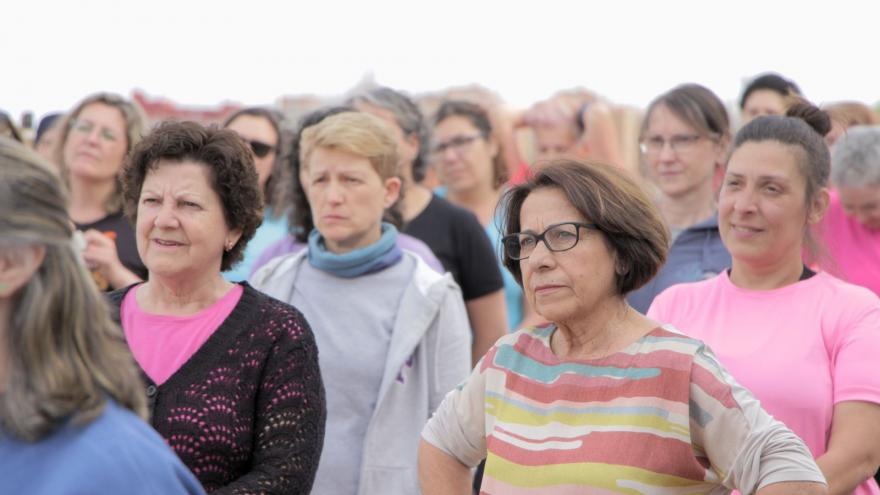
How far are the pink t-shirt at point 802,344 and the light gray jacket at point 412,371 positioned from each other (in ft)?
2.89

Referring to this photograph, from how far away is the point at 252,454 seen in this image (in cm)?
325

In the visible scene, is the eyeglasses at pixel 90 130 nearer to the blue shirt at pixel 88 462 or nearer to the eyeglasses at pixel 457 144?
the eyeglasses at pixel 457 144

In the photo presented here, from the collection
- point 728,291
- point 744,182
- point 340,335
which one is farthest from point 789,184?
point 340,335

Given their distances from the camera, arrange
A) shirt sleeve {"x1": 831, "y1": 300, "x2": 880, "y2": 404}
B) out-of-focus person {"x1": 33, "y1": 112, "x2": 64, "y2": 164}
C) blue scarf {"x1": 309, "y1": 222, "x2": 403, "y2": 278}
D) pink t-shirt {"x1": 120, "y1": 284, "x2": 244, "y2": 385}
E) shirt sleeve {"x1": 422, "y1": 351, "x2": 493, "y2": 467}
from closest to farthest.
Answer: shirt sleeve {"x1": 422, "y1": 351, "x2": 493, "y2": 467} → pink t-shirt {"x1": 120, "y1": 284, "x2": 244, "y2": 385} → shirt sleeve {"x1": 831, "y1": 300, "x2": 880, "y2": 404} → blue scarf {"x1": 309, "y1": 222, "x2": 403, "y2": 278} → out-of-focus person {"x1": 33, "y1": 112, "x2": 64, "y2": 164}

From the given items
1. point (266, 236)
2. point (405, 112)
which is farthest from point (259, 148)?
point (405, 112)

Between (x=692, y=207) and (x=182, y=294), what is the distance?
2.52m

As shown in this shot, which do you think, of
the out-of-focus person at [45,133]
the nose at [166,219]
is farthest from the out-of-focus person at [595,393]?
the out-of-focus person at [45,133]

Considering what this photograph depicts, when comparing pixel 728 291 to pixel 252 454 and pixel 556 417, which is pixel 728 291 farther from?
pixel 252 454

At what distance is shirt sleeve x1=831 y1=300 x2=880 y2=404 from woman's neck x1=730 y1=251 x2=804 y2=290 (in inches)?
11.4

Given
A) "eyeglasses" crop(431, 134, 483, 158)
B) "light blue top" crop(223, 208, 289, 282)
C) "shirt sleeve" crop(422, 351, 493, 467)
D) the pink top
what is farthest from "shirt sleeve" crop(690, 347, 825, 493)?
"eyeglasses" crop(431, 134, 483, 158)

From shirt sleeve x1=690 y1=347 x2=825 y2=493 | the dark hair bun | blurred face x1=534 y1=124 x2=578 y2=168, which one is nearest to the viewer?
shirt sleeve x1=690 y1=347 x2=825 y2=493

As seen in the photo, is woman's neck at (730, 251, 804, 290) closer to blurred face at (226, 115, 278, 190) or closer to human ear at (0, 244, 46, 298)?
human ear at (0, 244, 46, 298)

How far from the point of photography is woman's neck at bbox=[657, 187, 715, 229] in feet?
17.2

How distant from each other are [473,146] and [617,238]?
397cm
